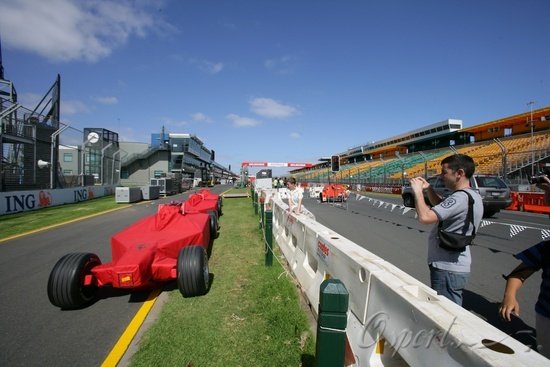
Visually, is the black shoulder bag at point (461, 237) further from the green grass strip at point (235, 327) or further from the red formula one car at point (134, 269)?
the red formula one car at point (134, 269)

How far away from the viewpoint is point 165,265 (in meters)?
4.00

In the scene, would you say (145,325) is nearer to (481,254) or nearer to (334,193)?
(481,254)

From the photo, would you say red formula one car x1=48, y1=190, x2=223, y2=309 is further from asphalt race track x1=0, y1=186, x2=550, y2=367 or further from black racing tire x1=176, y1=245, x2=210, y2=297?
asphalt race track x1=0, y1=186, x2=550, y2=367

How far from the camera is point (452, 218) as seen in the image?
7.89 feet

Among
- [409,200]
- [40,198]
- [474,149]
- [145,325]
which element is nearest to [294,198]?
[145,325]

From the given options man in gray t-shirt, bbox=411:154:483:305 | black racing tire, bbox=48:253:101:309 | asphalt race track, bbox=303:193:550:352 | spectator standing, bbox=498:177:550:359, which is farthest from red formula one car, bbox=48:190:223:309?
asphalt race track, bbox=303:193:550:352

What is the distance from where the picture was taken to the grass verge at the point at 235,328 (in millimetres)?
2779

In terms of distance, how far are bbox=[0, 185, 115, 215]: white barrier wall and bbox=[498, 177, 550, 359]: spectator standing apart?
56.3 feet

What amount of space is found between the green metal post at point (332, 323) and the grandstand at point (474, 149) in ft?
32.7

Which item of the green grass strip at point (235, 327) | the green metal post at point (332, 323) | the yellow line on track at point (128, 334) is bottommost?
the yellow line on track at point (128, 334)

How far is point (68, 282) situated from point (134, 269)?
2.86ft

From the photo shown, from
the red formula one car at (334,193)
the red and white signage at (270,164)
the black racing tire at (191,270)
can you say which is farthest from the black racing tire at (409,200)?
the red and white signage at (270,164)

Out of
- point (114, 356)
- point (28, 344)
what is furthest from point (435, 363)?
point (28, 344)

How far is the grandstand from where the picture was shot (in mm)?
18891
